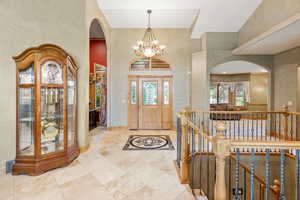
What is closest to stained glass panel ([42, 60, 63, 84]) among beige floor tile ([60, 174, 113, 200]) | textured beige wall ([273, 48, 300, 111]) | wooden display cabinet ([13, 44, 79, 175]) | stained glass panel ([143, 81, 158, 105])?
wooden display cabinet ([13, 44, 79, 175])

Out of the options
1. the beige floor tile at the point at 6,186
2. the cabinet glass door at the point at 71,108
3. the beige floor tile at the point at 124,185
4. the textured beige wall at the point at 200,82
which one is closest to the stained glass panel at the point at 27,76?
the cabinet glass door at the point at 71,108

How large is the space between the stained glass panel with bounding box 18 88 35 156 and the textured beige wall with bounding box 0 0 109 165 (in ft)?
0.41

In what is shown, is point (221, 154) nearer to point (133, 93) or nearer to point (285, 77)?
point (285, 77)

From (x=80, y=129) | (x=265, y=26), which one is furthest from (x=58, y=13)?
(x=265, y=26)

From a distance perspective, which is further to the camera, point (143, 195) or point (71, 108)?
point (71, 108)

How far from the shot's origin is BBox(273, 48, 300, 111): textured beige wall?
4.34 m

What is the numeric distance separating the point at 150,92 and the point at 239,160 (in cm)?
384

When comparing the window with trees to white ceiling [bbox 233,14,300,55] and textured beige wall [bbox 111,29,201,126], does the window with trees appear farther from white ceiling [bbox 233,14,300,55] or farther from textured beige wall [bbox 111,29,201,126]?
white ceiling [bbox 233,14,300,55]

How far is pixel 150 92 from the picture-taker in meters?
6.36

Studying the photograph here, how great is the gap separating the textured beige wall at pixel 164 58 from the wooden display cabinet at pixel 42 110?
3003mm

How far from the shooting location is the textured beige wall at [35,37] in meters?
2.86

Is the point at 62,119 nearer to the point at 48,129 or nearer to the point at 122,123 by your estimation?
the point at 48,129

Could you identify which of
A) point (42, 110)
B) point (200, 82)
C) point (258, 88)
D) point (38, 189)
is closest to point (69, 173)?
point (38, 189)

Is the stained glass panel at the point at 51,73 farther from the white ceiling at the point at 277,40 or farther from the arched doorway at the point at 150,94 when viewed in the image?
the white ceiling at the point at 277,40
